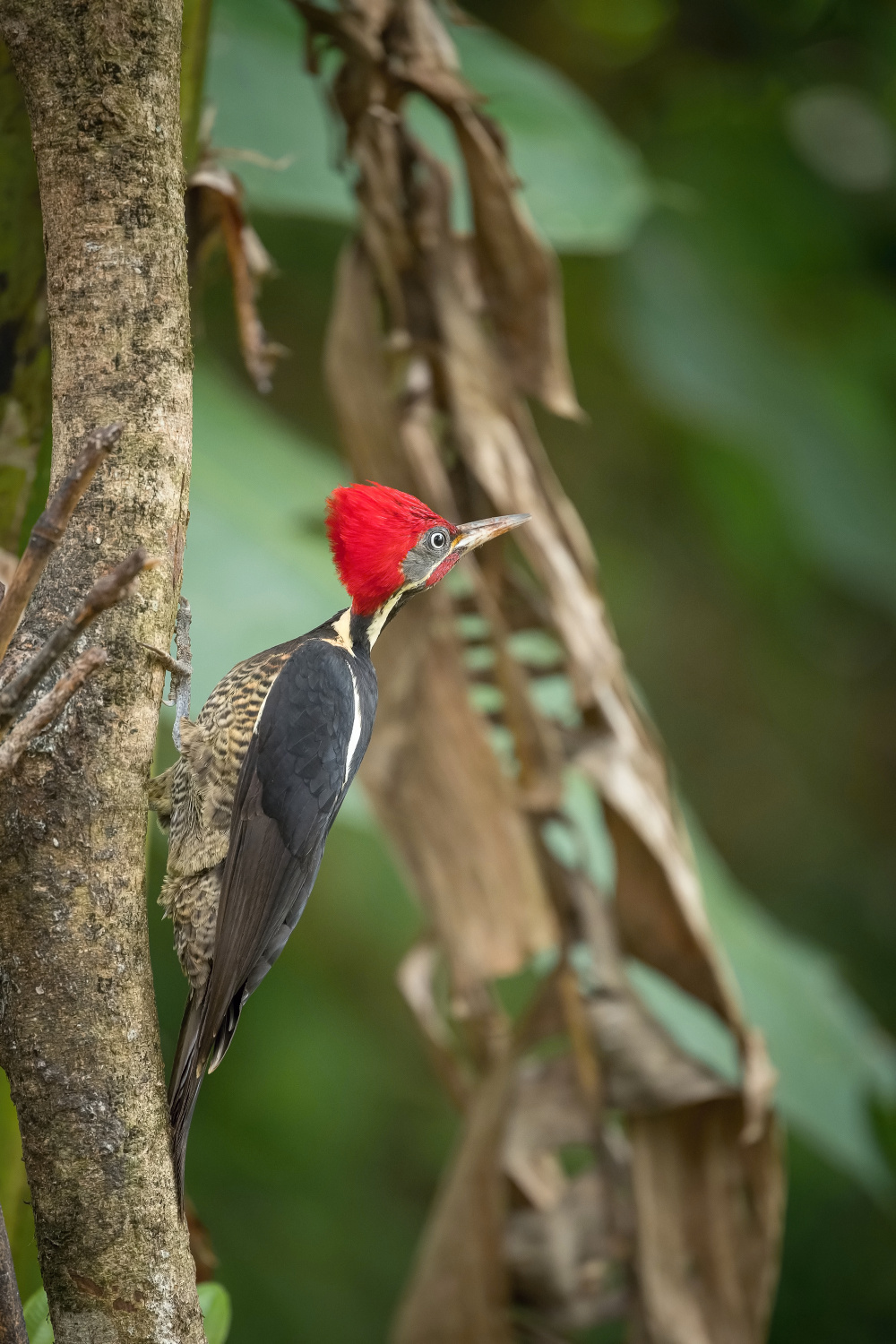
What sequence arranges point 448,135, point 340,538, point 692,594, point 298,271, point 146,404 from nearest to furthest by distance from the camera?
point 146,404
point 340,538
point 448,135
point 298,271
point 692,594

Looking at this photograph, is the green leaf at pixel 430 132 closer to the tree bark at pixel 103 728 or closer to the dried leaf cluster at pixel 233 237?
the dried leaf cluster at pixel 233 237

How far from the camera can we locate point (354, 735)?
1.00 m

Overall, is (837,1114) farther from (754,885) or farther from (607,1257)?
(754,885)

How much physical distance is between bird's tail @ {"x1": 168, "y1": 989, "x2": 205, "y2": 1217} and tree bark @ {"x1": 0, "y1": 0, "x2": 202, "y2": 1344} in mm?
29

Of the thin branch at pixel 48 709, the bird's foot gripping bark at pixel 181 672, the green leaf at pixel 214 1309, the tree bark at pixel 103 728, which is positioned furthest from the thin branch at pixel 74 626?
the green leaf at pixel 214 1309

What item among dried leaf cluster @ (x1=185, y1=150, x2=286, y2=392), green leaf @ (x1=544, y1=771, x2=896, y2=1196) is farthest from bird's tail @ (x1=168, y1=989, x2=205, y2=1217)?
green leaf @ (x1=544, y1=771, x2=896, y2=1196)

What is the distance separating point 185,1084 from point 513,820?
0.79 m

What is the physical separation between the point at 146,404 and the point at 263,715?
0.94 ft

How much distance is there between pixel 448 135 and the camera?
2205 mm

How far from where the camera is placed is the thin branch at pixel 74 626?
58 centimetres

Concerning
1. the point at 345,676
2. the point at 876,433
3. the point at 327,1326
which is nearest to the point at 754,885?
the point at 876,433

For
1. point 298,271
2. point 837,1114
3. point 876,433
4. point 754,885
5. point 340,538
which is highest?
point 340,538

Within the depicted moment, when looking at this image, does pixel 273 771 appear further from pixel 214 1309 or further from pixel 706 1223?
pixel 706 1223

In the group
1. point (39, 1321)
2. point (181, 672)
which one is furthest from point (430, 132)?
point (39, 1321)
